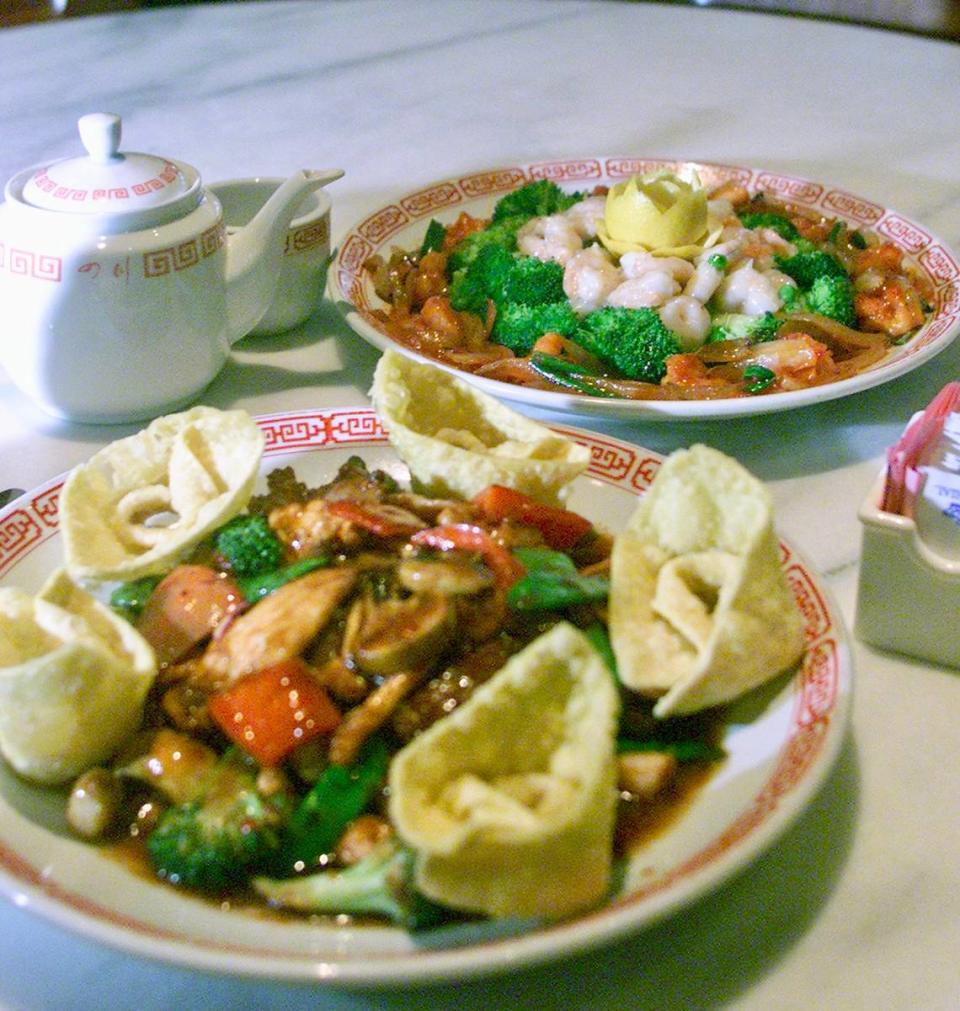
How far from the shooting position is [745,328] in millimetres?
2793

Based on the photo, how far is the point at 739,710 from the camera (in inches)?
62.8

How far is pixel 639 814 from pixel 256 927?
535mm

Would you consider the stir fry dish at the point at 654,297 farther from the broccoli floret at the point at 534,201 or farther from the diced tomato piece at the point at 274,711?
the diced tomato piece at the point at 274,711

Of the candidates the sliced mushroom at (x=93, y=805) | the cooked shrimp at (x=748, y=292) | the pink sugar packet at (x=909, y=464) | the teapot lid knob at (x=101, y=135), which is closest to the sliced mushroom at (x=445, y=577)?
the sliced mushroom at (x=93, y=805)

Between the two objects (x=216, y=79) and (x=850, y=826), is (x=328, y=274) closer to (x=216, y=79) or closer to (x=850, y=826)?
(x=850, y=826)

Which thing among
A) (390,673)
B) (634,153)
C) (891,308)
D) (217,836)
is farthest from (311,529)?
(634,153)

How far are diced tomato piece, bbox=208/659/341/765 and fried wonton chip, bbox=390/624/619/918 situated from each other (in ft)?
0.84

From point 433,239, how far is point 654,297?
0.86m

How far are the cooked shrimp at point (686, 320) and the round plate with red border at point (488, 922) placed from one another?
42.6 inches

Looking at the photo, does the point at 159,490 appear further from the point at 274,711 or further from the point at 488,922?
the point at 488,922

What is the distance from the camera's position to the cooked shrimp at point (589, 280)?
2.87 m

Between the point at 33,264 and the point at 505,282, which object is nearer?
the point at 33,264

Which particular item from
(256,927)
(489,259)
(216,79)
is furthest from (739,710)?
(216,79)

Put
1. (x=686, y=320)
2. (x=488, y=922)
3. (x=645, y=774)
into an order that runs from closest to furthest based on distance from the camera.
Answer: (x=488, y=922) → (x=645, y=774) → (x=686, y=320)
